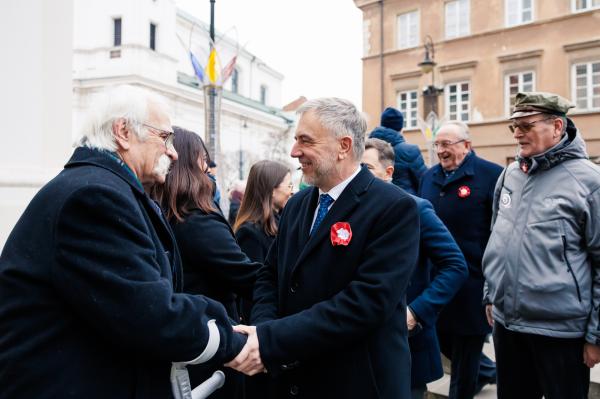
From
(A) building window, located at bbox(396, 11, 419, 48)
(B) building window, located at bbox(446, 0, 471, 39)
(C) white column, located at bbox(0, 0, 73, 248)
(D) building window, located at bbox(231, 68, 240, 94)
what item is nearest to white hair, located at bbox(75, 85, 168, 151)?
(C) white column, located at bbox(0, 0, 73, 248)

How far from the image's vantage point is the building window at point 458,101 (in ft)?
79.3

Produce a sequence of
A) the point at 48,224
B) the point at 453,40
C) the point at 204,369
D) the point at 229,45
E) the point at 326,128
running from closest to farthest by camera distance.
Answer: the point at 48,224 → the point at 326,128 → the point at 204,369 → the point at 453,40 → the point at 229,45

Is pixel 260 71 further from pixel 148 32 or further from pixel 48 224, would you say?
pixel 48 224

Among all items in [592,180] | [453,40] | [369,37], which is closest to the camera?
[592,180]

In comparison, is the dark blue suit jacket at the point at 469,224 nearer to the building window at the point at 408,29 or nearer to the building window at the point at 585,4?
the building window at the point at 585,4

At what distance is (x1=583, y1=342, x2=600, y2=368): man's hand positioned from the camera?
2736 millimetres

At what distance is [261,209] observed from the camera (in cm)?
376

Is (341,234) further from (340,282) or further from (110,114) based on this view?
(110,114)

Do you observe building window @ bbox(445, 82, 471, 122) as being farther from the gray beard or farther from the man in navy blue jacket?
the gray beard

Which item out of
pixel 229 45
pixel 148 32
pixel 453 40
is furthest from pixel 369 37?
pixel 229 45

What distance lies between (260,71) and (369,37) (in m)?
27.8

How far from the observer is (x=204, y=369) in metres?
2.69

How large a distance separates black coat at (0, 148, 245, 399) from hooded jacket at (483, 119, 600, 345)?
2014mm

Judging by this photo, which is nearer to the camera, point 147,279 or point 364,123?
point 147,279
